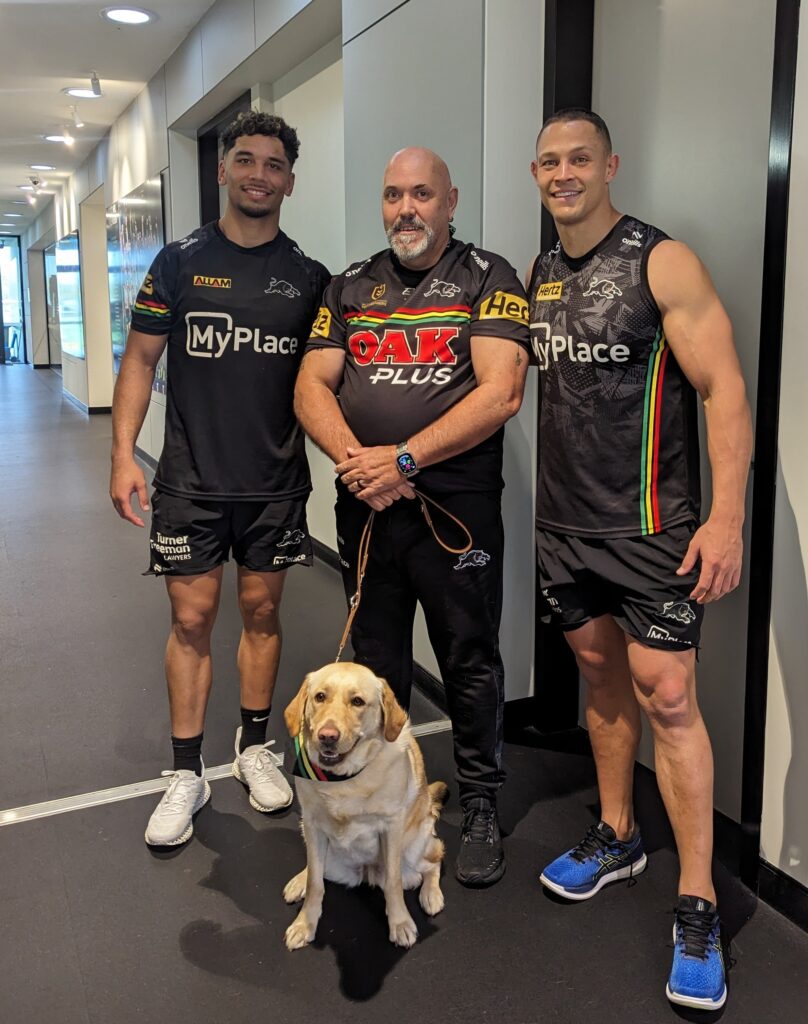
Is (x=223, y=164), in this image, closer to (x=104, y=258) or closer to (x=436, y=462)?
(x=436, y=462)

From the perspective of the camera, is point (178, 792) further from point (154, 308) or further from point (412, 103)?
point (412, 103)

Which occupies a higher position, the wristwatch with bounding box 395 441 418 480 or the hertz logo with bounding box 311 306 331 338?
the hertz logo with bounding box 311 306 331 338

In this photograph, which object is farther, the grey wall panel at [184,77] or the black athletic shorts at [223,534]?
the grey wall panel at [184,77]

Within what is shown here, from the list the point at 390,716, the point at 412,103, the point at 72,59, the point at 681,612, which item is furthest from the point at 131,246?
the point at 681,612

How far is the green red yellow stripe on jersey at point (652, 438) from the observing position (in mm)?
1938

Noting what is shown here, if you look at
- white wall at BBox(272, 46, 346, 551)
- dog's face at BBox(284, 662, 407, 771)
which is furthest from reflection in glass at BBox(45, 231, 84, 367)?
dog's face at BBox(284, 662, 407, 771)

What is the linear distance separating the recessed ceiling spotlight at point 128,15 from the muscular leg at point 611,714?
5.14 meters

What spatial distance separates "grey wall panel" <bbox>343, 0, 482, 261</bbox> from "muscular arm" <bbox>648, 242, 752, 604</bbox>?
1.09 m

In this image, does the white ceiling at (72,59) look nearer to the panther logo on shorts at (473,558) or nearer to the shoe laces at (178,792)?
the panther logo on shorts at (473,558)

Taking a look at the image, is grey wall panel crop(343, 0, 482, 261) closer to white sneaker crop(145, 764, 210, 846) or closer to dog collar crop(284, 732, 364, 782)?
dog collar crop(284, 732, 364, 782)

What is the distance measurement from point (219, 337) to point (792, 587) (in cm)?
154

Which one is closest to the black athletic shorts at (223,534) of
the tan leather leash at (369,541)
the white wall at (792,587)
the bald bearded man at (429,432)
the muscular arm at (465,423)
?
the bald bearded man at (429,432)

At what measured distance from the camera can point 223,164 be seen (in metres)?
2.51

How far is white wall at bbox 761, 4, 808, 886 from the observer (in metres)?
1.91
